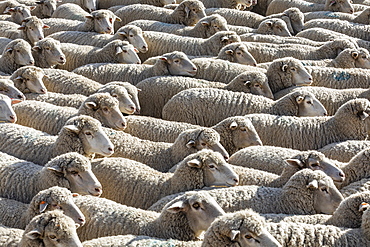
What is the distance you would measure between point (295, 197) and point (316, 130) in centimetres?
234

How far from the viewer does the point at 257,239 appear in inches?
195

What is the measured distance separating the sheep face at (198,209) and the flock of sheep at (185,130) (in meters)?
0.01

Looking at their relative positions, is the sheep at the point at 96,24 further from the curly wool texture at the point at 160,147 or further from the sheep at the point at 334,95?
the curly wool texture at the point at 160,147

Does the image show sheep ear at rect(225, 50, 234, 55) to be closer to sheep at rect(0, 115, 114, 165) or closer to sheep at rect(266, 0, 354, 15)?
sheep at rect(0, 115, 114, 165)

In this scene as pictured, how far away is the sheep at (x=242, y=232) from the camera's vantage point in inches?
195

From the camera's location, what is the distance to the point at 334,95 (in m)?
9.55

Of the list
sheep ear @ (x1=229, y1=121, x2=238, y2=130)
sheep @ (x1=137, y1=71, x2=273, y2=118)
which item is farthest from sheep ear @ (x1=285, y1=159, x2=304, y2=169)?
sheep @ (x1=137, y1=71, x2=273, y2=118)

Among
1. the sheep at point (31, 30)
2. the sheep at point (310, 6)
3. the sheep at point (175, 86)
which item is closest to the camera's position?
the sheep at point (175, 86)

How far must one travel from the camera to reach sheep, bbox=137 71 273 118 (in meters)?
9.72

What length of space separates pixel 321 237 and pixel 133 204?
7.12 feet

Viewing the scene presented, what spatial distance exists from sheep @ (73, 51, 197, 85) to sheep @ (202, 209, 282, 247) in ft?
17.6

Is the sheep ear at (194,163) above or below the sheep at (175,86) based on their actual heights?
above

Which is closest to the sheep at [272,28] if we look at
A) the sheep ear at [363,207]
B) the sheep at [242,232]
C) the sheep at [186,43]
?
the sheep at [186,43]

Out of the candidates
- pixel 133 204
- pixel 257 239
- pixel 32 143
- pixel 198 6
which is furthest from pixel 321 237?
pixel 198 6
